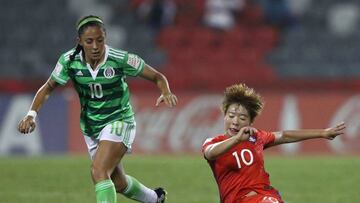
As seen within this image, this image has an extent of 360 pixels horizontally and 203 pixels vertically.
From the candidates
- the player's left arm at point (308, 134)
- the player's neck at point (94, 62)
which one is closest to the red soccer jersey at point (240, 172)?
the player's left arm at point (308, 134)

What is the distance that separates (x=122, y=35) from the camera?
72.1 feet

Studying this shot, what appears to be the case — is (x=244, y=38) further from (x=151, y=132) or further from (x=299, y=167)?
(x=299, y=167)

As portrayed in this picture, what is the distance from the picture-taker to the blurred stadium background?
12219 mm

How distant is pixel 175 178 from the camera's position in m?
12.0

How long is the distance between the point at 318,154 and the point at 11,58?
762 cm

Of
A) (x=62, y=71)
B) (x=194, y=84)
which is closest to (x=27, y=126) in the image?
(x=62, y=71)

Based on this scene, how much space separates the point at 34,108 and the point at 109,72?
0.69 m

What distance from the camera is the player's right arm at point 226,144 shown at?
6215mm

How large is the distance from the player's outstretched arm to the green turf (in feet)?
5.92

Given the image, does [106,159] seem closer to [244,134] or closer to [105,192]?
[105,192]

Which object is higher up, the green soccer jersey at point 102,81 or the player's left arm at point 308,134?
the green soccer jersey at point 102,81

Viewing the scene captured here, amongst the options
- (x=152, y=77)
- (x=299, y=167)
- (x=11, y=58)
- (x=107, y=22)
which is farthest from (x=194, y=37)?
(x=152, y=77)

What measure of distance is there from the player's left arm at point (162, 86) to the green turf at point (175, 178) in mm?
2046

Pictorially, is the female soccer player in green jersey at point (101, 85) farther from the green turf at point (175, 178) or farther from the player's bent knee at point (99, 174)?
the green turf at point (175, 178)
